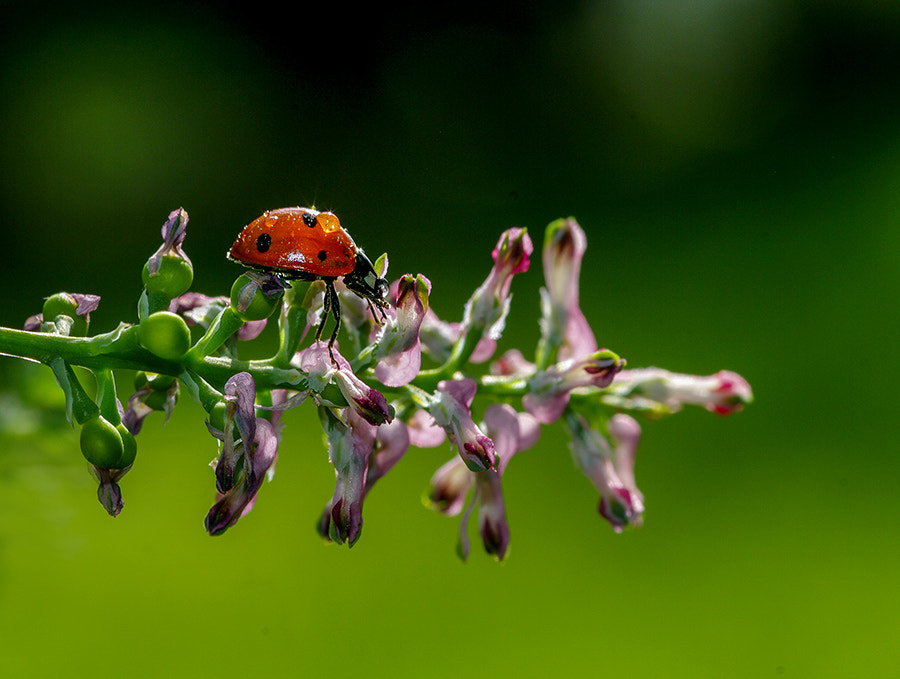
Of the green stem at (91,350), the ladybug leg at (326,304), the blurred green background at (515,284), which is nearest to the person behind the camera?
the green stem at (91,350)

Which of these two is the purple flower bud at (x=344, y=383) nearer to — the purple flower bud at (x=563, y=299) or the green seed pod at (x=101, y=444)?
the green seed pod at (x=101, y=444)

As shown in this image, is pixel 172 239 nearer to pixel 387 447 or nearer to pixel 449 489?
pixel 387 447

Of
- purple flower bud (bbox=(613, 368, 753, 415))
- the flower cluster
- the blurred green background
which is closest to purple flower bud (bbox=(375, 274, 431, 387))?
the flower cluster

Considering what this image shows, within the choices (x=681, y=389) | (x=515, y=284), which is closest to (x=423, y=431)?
(x=681, y=389)

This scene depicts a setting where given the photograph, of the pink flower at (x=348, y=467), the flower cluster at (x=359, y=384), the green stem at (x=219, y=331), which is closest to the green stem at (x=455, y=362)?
the flower cluster at (x=359, y=384)

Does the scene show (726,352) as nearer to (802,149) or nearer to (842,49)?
(802,149)

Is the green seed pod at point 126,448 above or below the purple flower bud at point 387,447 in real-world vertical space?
below

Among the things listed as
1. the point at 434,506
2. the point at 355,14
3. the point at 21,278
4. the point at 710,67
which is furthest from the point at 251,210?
the point at 434,506

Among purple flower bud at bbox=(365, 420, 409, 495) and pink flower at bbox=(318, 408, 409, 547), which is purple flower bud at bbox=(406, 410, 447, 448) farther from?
pink flower at bbox=(318, 408, 409, 547)
